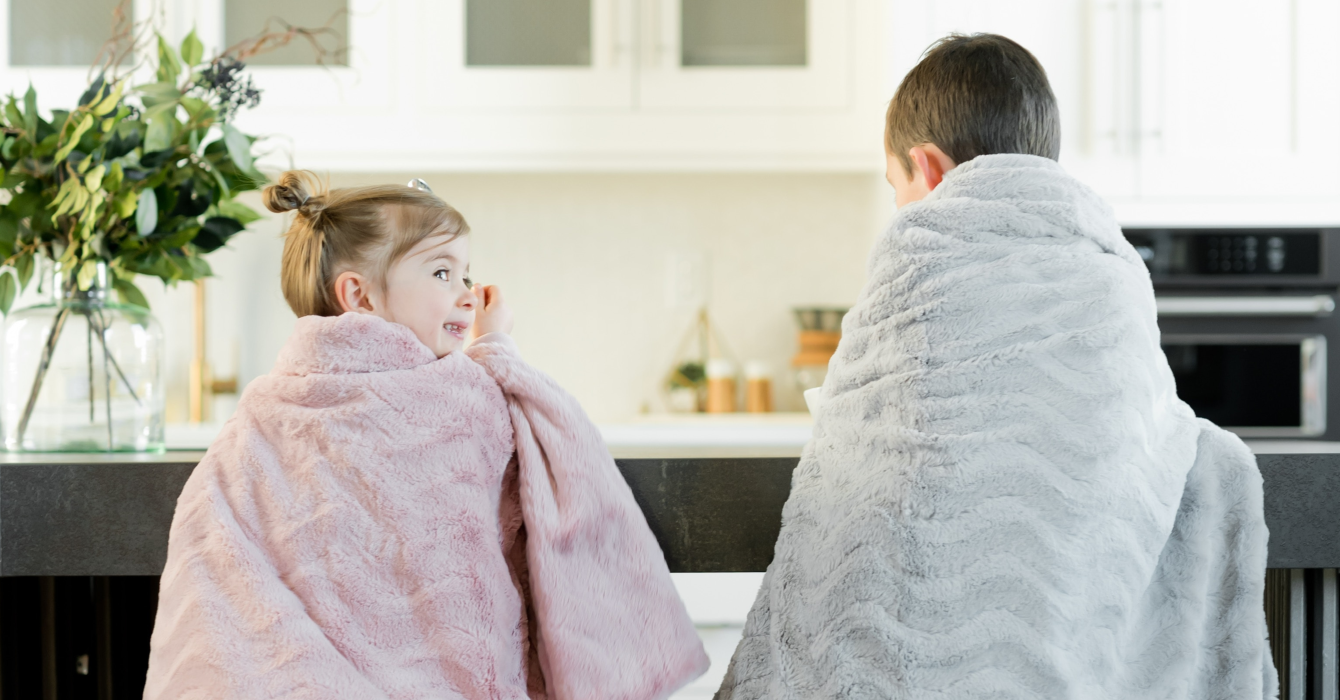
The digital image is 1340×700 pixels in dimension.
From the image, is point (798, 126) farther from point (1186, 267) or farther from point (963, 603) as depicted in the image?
point (963, 603)

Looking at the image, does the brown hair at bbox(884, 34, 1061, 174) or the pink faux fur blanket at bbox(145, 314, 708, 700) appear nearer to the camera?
the pink faux fur blanket at bbox(145, 314, 708, 700)

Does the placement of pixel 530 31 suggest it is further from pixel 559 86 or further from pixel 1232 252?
pixel 1232 252

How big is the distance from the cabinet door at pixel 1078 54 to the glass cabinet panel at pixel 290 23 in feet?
3.92

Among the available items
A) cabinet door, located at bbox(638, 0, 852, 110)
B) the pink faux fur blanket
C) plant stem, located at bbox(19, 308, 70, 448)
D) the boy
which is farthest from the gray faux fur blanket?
cabinet door, located at bbox(638, 0, 852, 110)

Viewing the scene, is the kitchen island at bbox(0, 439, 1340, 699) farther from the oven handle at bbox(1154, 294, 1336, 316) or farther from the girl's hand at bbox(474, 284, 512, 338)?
the oven handle at bbox(1154, 294, 1336, 316)

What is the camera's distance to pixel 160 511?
87cm

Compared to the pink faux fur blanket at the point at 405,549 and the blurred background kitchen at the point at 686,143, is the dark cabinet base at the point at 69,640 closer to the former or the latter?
the pink faux fur blanket at the point at 405,549

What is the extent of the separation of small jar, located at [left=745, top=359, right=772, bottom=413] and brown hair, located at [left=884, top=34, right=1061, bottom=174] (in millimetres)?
1535

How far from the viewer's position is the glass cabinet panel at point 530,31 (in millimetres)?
2182

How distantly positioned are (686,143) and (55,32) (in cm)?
139

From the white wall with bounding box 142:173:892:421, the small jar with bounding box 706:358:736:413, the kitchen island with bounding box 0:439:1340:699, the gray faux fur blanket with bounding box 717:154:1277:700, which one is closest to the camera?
the gray faux fur blanket with bounding box 717:154:1277:700

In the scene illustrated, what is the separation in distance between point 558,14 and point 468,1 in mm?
196

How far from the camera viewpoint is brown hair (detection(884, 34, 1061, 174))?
872mm

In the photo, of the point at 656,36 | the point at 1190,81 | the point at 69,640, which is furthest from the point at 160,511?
the point at 1190,81
